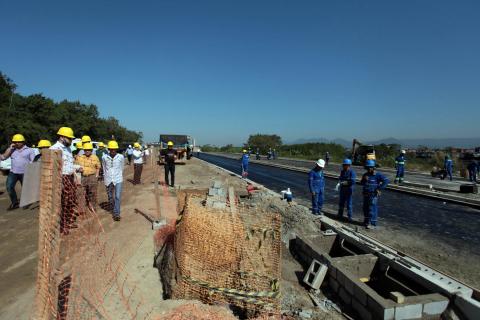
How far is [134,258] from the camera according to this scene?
5484 mm

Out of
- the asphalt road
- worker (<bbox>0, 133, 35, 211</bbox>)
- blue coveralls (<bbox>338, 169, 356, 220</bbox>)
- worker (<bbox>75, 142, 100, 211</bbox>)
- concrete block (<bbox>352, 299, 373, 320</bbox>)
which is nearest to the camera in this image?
concrete block (<bbox>352, 299, 373, 320</bbox>)

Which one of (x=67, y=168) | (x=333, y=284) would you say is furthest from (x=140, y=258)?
(x=333, y=284)

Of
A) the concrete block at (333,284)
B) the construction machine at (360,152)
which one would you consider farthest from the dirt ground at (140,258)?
the construction machine at (360,152)

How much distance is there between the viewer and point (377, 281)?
5758 mm

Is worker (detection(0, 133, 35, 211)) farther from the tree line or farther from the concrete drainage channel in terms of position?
the tree line

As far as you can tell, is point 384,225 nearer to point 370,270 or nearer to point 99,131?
point 370,270

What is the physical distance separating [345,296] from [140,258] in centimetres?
340

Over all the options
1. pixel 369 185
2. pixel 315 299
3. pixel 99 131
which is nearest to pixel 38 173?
pixel 315 299

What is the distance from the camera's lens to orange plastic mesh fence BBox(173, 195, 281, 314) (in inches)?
165

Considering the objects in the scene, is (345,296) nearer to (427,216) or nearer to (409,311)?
(409,311)

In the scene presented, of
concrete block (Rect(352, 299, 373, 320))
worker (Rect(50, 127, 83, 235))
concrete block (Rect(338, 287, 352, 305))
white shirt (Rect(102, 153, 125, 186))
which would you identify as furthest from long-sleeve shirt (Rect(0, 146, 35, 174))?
concrete block (Rect(352, 299, 373, 320))

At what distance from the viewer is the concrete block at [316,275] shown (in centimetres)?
532

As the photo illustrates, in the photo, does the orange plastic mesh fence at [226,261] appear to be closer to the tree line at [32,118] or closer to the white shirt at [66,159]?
the white shirt at [66,159]

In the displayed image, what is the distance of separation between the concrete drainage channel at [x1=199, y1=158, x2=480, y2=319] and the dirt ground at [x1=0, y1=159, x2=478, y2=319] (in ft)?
1.07
